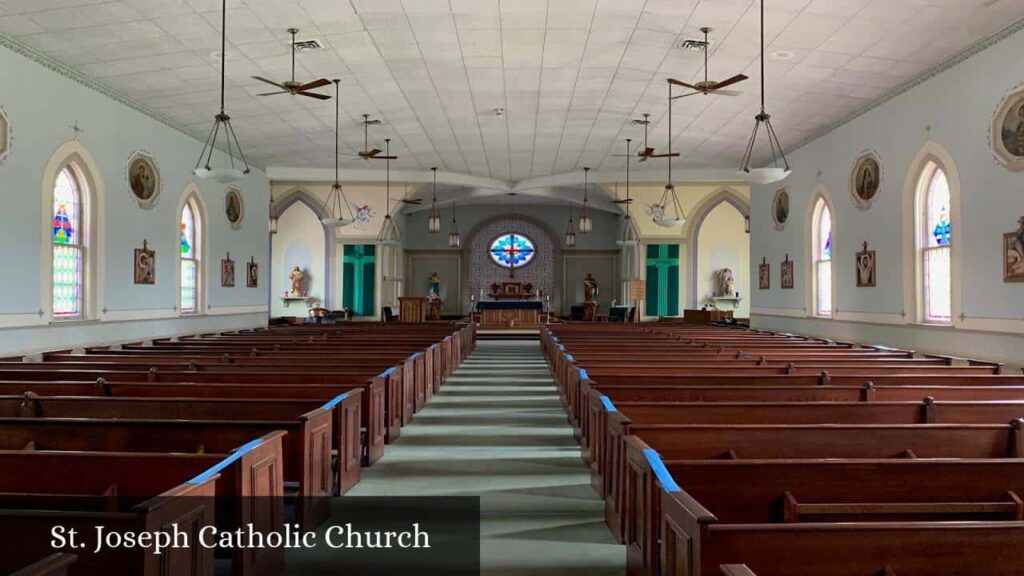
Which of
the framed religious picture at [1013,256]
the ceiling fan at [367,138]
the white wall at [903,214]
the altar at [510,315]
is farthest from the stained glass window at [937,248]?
the altar at [510,315]

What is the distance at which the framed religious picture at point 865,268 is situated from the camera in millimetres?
12289

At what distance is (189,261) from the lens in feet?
49.4

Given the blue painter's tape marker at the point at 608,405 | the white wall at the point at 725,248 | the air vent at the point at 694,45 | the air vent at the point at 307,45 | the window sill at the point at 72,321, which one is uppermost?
the air vent at the point at 307,45

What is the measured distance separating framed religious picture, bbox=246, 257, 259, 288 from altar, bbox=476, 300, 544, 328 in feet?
20.9

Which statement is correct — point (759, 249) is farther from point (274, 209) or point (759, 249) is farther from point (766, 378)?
point (274, 209)

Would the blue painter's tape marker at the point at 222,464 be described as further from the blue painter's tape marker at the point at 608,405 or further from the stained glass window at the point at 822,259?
the stained glass window at the point at 822,259

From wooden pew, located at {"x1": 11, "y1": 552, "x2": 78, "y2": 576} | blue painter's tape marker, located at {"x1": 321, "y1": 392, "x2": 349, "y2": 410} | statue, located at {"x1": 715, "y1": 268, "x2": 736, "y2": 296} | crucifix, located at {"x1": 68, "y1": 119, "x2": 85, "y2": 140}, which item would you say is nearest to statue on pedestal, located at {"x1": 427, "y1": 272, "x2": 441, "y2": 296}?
statue, located at {"x1": 715, "y1": 268, "x2": 736, "y2": 296}

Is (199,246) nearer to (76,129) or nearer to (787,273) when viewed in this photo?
(76,129)

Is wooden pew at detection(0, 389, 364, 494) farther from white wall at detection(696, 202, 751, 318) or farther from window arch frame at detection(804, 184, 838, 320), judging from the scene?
white wall at detection(696, 202, 751, 318)

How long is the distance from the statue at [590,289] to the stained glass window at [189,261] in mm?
16215

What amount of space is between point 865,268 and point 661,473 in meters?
11.2

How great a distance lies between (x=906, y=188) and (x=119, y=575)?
455 inches

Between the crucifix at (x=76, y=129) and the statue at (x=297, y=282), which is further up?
the crucifix at (x=76, y=129)

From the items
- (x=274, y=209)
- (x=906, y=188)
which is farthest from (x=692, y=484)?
(x=274, y=209)
